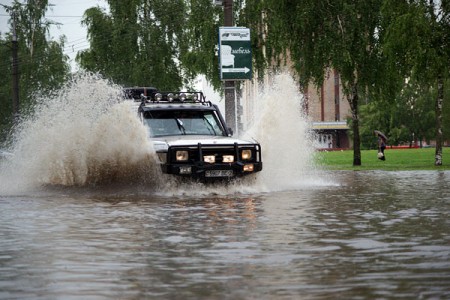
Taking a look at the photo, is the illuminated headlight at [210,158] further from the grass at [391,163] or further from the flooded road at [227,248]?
the grass at [391,163]

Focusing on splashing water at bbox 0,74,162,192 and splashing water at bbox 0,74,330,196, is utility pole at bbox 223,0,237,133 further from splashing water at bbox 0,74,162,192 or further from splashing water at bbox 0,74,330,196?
splashing water at bbox 0,74,162,192

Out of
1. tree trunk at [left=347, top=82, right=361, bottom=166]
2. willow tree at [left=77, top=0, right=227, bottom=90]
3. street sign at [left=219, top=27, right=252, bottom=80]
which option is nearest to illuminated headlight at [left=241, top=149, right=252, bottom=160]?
street sign at [left=219, top=27, right=252, bottom=80]

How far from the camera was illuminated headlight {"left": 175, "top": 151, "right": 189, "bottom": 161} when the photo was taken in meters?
20.2

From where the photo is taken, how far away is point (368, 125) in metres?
124

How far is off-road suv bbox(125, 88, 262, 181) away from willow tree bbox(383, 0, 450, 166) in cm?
1392

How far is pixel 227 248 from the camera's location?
10633 millimetres

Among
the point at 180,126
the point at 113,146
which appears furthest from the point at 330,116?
the point at 113,146

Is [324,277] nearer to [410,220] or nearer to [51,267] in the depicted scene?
[51,267]

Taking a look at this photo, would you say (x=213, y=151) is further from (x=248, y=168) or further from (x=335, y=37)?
(x=335, y=37)

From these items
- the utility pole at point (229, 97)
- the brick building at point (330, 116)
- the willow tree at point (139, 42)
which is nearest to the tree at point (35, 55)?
the willow tree at point (139, 42)

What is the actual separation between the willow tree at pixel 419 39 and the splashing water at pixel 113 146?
9.71 m

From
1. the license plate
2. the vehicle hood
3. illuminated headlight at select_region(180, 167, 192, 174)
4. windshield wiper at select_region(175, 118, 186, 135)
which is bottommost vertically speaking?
the license plate

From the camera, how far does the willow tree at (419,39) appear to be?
34.8m

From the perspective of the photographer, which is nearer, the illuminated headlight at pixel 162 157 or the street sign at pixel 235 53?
the illuminated headlight at pixel 162 157
